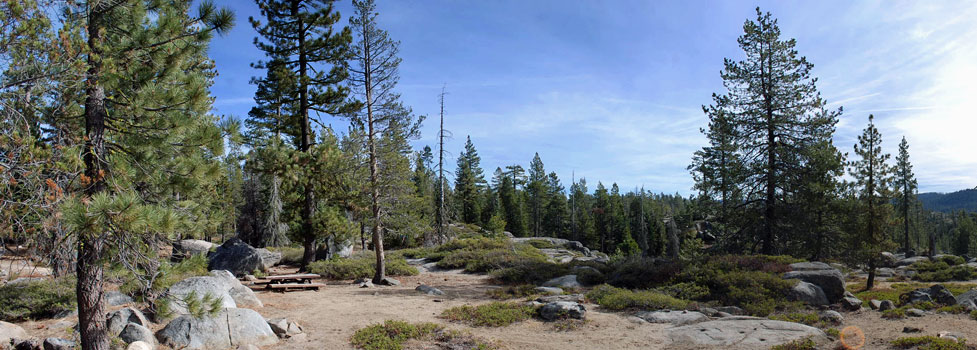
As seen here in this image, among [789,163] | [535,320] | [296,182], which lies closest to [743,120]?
[789,163]

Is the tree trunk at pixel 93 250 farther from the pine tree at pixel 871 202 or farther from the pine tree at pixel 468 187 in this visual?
the pine tree at pixel 468 187

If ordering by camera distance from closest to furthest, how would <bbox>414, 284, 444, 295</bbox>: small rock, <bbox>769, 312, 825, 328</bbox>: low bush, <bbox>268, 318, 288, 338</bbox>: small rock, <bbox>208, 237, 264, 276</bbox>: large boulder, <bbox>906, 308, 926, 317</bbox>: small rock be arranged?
<bbox>268, 318, 288, 338</bbox>: small rock → <bbox>769, 312, 825, 328</bbox>: low bush → <bbox>906, 308, 926, 317</bbox>: small rock → <bbox>414, 284, 444, 295</bbox>: small rock → <bbox>208, 237, 264, 276</bbox>: large boulder

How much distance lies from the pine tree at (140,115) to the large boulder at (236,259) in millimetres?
11178

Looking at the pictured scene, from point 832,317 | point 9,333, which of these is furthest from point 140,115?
point 832,317

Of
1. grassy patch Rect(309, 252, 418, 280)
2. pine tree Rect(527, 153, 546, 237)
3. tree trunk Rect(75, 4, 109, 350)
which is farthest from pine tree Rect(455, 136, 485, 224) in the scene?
tree trunk Rect(75, 4, 109, 350)

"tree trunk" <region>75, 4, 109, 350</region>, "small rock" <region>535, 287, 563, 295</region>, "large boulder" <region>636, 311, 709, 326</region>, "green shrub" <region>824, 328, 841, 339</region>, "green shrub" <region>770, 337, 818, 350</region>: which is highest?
"tree trunk" <region>75, 4, 109, 350</region>

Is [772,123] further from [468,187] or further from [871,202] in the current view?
[468,187]

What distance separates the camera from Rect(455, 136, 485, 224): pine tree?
5941 cm

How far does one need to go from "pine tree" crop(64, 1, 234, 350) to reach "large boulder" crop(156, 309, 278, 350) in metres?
1.38

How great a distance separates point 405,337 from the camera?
8.09m

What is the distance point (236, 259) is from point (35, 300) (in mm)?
8241

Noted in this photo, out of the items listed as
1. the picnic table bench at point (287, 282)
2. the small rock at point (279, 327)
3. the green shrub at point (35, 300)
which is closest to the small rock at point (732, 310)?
the small rock at point (279, 327)

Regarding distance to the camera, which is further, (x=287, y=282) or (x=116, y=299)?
(x=287, y=282)

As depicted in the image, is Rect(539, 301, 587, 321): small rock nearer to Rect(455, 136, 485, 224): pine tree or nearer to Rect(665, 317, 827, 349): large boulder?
Rect(665, 317, 827, 349): large boulder
